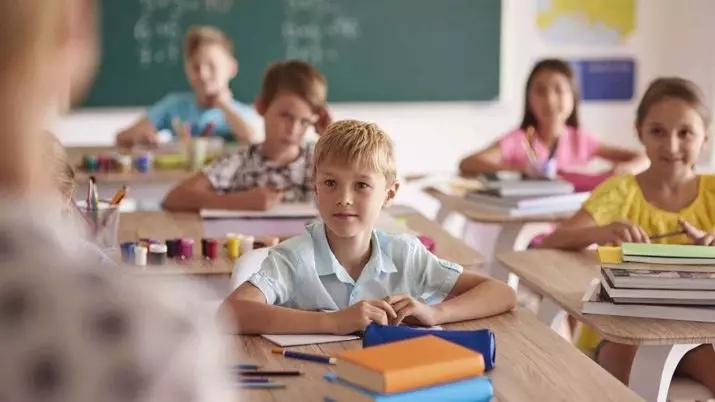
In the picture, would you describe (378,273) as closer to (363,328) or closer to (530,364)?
(363,328)

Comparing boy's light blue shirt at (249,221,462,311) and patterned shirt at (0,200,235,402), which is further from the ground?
patterned shirt at (0,200,235,402)

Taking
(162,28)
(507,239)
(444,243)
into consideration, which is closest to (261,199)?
(444,243)

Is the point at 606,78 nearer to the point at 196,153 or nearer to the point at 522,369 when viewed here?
the point at 196,153

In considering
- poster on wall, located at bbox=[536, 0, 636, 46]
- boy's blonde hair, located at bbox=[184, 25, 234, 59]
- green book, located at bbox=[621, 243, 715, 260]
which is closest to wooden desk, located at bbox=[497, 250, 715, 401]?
green book, located at bbox=[621, 243, 715, 260]

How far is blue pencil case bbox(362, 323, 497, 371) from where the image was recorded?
202cm

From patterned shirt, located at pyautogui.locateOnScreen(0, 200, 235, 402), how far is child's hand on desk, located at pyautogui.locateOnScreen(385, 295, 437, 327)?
1.48 metres

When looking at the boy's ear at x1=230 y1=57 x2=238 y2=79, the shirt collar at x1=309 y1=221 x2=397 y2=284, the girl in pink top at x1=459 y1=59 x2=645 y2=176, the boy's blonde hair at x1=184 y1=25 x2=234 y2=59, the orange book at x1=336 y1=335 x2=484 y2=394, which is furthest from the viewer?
the boy's ear at x1=230 y1=57 x2=238 y2=79

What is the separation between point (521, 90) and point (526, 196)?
8.98 feet

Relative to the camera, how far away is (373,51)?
6.44 m

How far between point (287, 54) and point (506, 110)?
1324 millimetres

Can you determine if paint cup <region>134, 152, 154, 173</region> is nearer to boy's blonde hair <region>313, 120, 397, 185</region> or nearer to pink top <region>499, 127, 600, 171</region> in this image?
pink top <region>499, 127, 600, 171</region>

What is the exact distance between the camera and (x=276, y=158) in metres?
3.92

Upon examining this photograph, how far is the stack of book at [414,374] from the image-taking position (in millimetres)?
1604

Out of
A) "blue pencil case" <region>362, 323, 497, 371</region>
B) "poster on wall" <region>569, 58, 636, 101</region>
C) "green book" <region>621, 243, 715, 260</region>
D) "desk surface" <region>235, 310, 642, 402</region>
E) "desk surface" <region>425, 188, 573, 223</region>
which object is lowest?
"desk surface" <region>425, 188, 573, 223</region>
